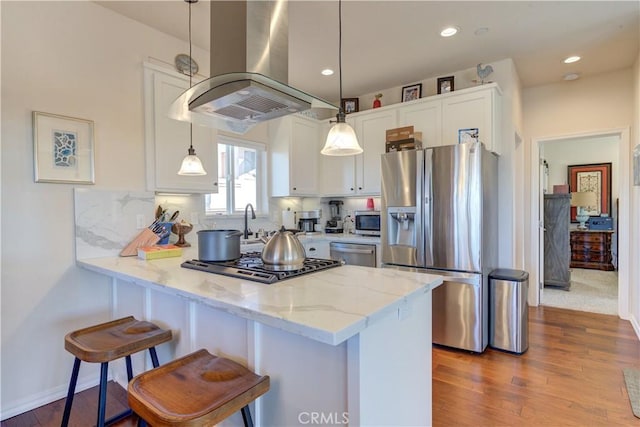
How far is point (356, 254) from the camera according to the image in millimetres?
3803

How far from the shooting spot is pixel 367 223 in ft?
13.6

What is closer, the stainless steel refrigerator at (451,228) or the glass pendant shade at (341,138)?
the glass pendant shade at (341,138)

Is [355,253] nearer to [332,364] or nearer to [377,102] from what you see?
[377,102]

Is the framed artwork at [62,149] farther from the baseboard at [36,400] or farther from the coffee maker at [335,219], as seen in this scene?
the coffee maker at [335,219]

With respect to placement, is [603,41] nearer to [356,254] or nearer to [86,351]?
[356,254]

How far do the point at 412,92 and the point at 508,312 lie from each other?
2.53 metres

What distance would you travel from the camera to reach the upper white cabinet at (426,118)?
3.52 metres

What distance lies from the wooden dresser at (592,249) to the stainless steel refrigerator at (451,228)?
4.55 metres

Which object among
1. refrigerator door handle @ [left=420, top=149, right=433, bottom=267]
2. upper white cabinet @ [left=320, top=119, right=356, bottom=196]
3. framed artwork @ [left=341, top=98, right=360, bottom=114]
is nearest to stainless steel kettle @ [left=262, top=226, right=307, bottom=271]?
refrigerator door handle @ [left=420, top=149, right=433, bottom=267]

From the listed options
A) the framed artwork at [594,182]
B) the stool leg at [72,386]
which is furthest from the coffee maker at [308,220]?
the framed artwork at [594,182]

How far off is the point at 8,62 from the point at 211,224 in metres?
1.88

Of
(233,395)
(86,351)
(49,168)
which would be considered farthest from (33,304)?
(233,395)

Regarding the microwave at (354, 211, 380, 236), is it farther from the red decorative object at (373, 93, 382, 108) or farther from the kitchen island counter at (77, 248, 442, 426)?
the kitchen island counter at (77, 248, 442, 426)

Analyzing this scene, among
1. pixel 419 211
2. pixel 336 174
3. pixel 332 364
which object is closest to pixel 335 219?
pixel 336 174
